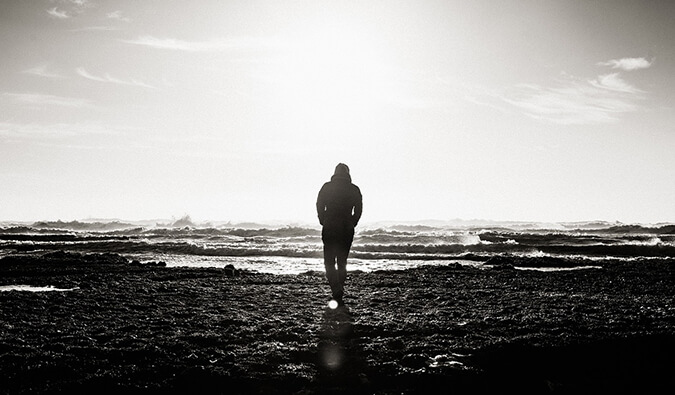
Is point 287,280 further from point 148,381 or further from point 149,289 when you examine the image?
point 148,381

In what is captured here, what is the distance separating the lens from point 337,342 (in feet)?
17.3

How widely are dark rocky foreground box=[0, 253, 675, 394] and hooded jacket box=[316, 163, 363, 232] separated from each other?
1.38m

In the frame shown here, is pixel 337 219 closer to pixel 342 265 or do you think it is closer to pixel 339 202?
pixel 339 202

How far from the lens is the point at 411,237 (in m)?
39.8

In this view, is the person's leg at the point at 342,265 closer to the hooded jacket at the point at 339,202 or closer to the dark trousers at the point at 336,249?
the dark trousers at the point at 336,249

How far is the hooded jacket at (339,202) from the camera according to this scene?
25.6ft

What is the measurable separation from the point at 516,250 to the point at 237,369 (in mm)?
25749

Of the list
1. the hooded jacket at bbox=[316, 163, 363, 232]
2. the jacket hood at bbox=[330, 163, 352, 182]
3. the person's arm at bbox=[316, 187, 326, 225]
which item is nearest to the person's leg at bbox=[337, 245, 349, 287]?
the hooded jacket at bbox=[316, 163, 363, 232]

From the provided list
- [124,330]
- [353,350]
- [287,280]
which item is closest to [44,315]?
[124,330]

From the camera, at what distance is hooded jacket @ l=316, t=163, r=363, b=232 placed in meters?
7.81

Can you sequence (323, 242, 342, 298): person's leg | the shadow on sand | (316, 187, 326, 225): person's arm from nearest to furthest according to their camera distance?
the shadow on sand, (323, 242, 342, 298): person's leg, (316, 187, 326, 225): person's arm

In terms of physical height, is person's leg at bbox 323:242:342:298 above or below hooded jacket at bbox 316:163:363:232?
below

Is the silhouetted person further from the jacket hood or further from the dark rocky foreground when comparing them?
the dark rocky foreground

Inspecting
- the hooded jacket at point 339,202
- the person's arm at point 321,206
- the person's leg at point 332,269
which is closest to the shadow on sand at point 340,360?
the person's leg at point 332,269
